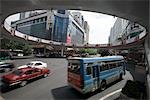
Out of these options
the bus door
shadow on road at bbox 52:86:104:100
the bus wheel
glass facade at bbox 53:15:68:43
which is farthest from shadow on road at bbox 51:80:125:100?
glass facade at bbox 53:15:68:43

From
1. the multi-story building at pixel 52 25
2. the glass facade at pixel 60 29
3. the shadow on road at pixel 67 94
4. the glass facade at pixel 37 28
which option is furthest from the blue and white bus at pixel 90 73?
the glass facade at pixel 37 28

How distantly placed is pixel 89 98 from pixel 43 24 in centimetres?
9502

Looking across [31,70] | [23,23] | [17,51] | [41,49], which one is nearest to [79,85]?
[31,70]

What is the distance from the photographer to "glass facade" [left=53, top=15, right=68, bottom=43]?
329 ft

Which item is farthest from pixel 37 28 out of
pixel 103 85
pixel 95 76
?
pixel 95 76

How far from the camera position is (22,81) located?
14.6 meters

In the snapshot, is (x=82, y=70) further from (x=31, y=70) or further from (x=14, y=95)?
(x=31, y=70)

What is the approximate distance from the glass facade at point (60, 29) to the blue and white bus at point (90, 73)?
286 ft

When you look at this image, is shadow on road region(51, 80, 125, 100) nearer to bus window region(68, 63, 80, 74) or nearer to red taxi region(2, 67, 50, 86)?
bus window region(68, 63, 80, 74)

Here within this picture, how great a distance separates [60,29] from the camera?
10231 centimetres

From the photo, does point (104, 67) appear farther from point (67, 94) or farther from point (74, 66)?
point (67, 94)

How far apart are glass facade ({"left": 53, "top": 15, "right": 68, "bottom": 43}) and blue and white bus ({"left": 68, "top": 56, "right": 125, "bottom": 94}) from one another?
8729 cm

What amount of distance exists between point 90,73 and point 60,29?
9185 centimetres

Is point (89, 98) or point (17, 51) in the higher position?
point (17, 51)
